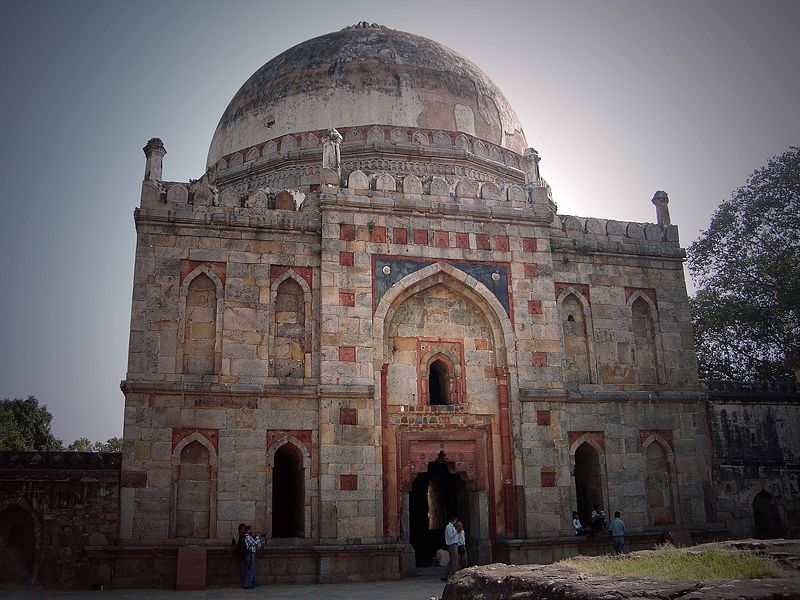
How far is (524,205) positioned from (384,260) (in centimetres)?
312

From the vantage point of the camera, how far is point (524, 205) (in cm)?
1543

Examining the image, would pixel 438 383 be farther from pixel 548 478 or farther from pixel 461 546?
pixel 461 546

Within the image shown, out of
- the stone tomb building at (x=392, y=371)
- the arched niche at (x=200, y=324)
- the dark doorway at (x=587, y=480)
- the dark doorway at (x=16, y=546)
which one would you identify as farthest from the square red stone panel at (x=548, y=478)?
the dark doorway at (x=16, y=546)

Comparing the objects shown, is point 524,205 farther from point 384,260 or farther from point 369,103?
point 369,103

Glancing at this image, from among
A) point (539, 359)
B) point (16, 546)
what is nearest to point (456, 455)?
point (539, 359)

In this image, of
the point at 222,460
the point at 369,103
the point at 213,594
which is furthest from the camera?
the point at 369,103

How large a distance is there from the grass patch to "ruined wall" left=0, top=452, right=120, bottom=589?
773cm

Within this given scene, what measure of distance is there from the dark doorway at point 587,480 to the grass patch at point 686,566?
22.0ft

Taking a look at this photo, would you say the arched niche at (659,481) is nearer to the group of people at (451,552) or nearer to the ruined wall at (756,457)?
the ruined wall at (756,457)

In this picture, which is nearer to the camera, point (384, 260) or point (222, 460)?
point (222, 460)

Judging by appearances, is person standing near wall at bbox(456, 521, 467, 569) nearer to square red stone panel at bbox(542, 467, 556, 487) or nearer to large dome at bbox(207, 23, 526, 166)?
square red stone panel at bbox(542, 467, 556, 487)

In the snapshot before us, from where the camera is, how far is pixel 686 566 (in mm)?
6867

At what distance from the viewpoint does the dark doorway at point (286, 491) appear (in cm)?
1349

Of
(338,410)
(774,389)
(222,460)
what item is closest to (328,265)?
(338,410)
